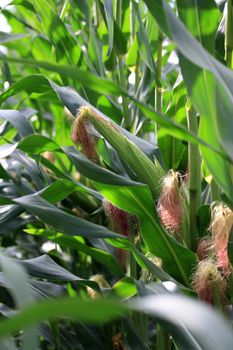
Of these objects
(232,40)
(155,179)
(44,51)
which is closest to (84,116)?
(155,179)

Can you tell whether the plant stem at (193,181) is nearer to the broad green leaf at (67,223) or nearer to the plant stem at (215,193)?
the plant stem at (215,193)

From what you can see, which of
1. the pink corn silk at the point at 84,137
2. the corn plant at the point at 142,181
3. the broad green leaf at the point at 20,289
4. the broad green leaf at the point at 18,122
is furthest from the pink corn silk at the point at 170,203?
the broad green leaf at the point at 20,289

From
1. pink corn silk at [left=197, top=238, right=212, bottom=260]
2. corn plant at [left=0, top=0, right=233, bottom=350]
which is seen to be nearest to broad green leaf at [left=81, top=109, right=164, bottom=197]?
corn plant at [left=0, top=0, right=233, bottom=350]

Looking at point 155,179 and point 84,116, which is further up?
point 84,116

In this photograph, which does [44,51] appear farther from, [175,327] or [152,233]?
[175,327]

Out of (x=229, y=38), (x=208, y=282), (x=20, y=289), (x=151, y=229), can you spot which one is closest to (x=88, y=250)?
(x=151, y=229)
